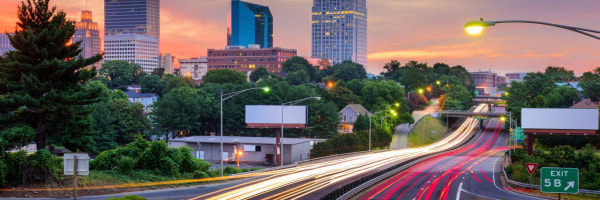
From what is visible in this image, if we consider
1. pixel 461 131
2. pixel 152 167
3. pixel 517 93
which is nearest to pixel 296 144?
pixel 152 167

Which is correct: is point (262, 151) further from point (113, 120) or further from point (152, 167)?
point (152, 167)

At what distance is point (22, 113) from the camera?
1459 inches

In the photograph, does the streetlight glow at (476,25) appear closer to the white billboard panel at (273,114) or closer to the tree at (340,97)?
the white billboard panel at (273,114)

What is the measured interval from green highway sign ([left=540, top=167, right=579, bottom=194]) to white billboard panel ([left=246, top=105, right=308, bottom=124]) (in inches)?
2215

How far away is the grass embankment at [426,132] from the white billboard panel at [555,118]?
46427mm

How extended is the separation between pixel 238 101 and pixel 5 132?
3155 inches

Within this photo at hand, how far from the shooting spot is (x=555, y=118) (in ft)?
255

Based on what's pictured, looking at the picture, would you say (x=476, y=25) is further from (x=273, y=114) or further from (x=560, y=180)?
(x=273, y=114)

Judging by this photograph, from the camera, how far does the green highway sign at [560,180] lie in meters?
19.7

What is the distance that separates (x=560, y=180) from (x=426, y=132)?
122592mm

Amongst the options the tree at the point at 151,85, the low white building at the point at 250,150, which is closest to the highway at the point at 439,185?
the low white building at the point at 250,150

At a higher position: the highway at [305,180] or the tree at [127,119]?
the tree at [127,119]

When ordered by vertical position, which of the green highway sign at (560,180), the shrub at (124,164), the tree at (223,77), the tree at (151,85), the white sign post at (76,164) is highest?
the tree at (223,77)

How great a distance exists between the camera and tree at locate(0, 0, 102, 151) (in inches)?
1437
